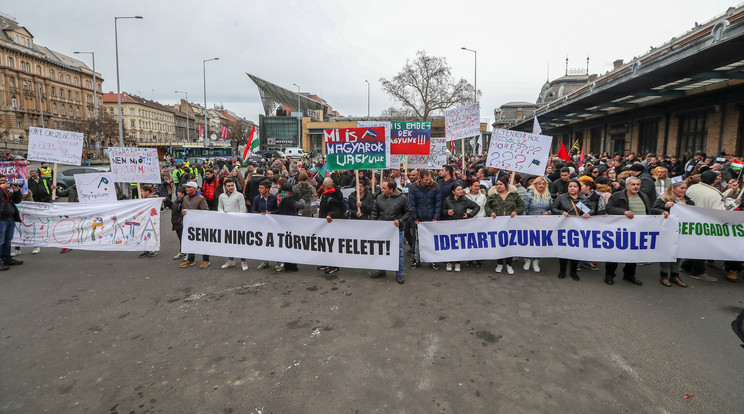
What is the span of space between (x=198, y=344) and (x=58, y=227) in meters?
5.72

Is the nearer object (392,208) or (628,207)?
(628,207)

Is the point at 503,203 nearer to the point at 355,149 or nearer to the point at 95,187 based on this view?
the point at 355,149

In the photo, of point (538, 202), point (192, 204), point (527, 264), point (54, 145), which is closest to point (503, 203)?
point (538, 202)

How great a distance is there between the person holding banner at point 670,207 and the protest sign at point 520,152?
1.85 meters

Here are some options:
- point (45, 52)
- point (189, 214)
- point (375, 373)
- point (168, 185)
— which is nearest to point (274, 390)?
point (375, 373)

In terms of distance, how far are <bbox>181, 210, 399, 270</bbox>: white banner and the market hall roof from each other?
31.4 feet

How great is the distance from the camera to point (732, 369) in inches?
142

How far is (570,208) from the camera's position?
635 centimetres

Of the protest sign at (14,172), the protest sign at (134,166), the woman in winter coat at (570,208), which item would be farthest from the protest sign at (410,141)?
the protest sign at (14,172)

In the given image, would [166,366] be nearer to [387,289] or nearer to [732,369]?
[387,289]

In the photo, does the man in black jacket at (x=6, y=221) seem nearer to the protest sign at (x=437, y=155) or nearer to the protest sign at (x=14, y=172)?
the protest sign at (x=14, y=172)

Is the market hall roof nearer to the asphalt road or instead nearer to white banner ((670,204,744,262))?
white banner ((670,204,744,262))

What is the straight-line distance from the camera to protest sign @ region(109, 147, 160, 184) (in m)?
9.01

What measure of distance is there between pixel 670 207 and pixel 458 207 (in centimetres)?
327
